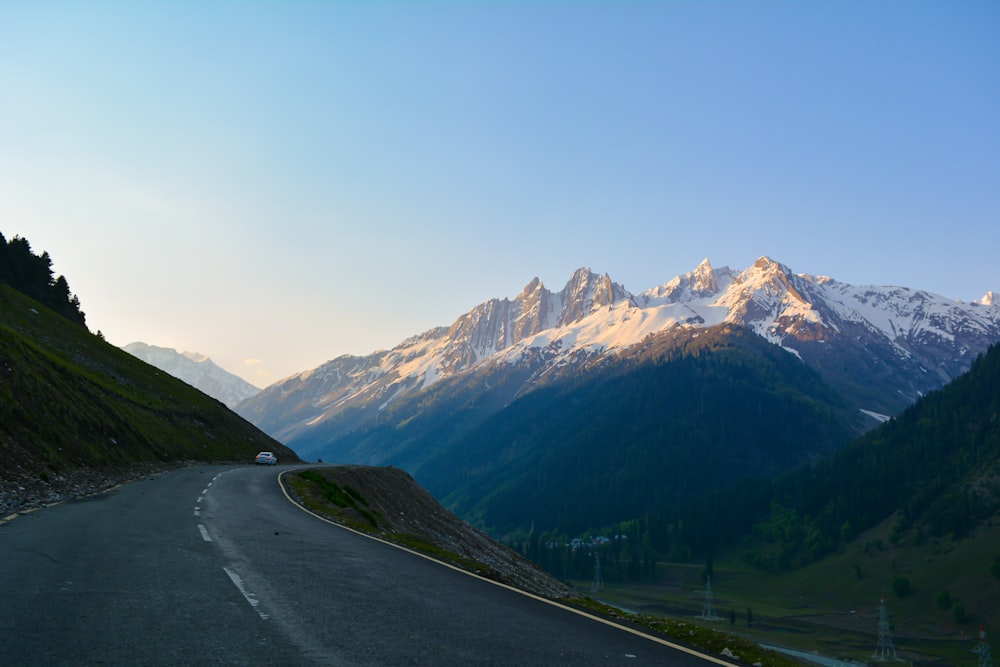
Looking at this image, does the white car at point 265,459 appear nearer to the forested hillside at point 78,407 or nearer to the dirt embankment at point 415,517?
the forested hillside at point 78,407

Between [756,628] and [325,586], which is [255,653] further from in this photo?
[756,628]

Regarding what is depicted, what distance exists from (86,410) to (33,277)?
263ft

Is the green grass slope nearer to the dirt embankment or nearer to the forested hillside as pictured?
the forested hillside

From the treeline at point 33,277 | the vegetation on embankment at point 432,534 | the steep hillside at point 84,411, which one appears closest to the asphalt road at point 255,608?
the vegetation on embankment at point 432,534

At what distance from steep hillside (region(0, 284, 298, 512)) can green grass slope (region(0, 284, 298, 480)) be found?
109mm

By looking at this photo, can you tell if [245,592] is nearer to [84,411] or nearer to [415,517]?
[84,411]

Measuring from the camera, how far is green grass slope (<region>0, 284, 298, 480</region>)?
40500 millimetres

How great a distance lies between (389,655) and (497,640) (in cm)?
233

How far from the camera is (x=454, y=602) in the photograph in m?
14.8

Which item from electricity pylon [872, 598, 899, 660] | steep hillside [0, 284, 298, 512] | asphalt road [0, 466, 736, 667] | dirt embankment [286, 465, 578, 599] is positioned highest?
steep hillside [0, 284, 298, 512]

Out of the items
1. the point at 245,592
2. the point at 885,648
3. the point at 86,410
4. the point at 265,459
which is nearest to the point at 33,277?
the point at 265,459

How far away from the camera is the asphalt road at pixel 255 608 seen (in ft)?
32.6

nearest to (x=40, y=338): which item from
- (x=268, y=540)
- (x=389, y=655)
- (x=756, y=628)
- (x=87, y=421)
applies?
(x=87, y=421)

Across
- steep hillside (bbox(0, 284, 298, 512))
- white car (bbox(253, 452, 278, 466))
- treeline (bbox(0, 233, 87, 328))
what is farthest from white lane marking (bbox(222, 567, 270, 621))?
treeline (bbox(0, 233, 87, 328))
